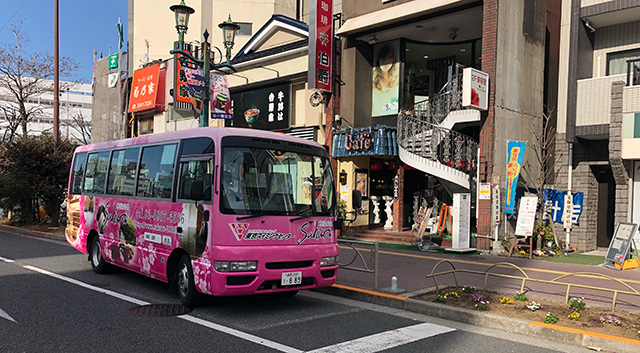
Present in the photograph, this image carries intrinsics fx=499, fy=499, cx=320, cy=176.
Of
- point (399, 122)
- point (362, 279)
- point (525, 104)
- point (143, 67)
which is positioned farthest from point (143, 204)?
point (143, 67)

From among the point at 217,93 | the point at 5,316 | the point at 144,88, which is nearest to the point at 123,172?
the point at 5,316

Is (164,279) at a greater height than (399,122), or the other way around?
(399,122)

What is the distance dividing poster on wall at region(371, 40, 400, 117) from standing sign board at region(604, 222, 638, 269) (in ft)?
29.0

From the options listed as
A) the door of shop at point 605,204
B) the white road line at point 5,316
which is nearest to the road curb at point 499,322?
the white road line at point 5,316

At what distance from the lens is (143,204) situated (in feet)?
29.6

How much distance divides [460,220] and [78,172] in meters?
10.2

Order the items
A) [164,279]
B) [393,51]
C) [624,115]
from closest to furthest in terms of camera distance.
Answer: [164,279]
[624,115]
[393,51]

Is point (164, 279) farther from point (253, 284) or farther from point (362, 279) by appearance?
point (362, 279)

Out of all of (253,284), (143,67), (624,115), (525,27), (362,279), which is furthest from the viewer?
(143,67)

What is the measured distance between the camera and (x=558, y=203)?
1562 cm

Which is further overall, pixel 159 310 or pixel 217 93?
pixel 217 93

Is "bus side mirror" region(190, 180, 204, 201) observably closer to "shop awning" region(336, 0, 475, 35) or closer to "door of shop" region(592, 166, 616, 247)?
"shop awning" region(336, 0, 475, 35)

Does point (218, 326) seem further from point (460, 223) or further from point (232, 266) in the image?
point (460, 223)

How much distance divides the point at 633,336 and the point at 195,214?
6090 millimetres
